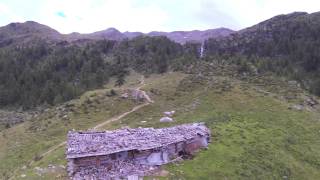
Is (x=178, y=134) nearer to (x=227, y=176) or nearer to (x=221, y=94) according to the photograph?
(x=227, y=176)

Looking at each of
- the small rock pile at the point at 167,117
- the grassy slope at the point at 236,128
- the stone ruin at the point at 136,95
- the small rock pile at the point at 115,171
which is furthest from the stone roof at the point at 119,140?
the stone ruin at the point at 136,95

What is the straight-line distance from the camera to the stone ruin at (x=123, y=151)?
38.8 metres

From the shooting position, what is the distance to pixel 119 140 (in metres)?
41.1

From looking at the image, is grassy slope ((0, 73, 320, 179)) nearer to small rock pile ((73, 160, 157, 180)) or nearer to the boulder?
the boulder

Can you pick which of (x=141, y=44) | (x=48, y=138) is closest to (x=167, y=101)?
(x=48, y=138)

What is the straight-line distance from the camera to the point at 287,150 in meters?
50.5

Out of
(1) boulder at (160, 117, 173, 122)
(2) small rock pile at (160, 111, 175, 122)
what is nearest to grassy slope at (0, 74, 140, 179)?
(2) small rock pile at (160, 111, 175, 122)

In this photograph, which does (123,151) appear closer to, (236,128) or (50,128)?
(236,128)

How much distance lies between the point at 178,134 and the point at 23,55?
386 feet

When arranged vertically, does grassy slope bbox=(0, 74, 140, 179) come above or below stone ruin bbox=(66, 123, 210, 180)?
below

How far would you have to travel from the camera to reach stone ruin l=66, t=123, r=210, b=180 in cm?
3875

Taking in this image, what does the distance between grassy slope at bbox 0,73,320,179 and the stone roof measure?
2.48m

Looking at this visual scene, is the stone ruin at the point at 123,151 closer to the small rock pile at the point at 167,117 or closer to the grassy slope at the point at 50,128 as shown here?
the grassy slope at the point at 50,128

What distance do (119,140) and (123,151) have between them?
4.45ft
